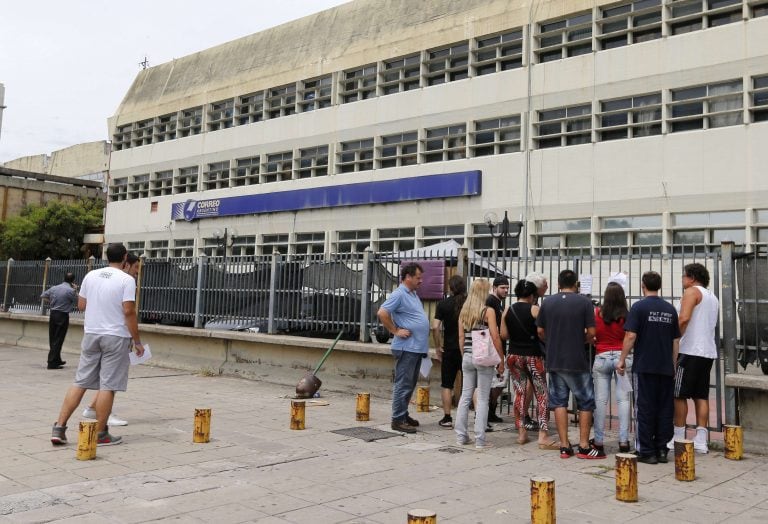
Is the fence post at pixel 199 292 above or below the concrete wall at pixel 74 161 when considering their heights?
below

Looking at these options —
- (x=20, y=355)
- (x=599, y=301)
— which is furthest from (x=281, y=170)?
(x=599, y=301)

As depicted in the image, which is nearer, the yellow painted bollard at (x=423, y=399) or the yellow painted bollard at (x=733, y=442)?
the yellow painted bollard at (x=733, y=442)

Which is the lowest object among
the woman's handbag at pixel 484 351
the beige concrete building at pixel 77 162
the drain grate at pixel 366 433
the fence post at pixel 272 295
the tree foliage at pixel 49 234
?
the drain grate at pixel 366 433

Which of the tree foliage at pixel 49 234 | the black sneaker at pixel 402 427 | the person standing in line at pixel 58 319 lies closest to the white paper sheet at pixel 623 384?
the black sneaker at pixel 402 427

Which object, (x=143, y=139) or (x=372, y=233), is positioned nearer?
(x=372, y=233)

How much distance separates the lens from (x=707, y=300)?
6637 mm

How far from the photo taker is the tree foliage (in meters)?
45.2

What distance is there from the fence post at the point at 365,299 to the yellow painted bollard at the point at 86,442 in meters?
5.11

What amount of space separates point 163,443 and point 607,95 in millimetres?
19981

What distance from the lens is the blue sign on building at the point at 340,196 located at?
84.9 ft

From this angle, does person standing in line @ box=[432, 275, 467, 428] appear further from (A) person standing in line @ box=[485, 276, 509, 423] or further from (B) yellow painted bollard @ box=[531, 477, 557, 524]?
(B) yellow painted bollard @ box=[531, 477, 557, 524]

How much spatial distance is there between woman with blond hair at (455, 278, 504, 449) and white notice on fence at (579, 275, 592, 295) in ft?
4.87

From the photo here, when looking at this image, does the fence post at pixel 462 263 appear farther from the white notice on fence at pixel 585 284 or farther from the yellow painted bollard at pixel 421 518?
the yellow painted bollard at pixel 421 518

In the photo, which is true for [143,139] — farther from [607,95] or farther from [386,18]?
[607,95]
